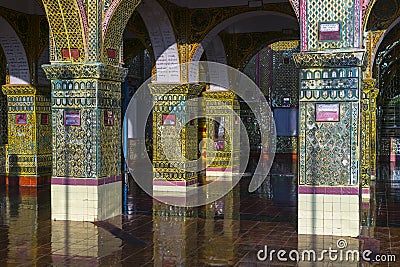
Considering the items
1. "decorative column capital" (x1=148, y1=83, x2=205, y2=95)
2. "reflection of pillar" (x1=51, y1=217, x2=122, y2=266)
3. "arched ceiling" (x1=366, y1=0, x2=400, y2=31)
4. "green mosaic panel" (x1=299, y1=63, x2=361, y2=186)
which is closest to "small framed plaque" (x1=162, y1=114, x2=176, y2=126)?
"decorative column capital" (x1=148, y1=83, x2=205, y2=95)

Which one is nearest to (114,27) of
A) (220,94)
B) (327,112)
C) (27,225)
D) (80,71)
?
(80,71)

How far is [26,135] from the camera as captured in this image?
34.8 feet

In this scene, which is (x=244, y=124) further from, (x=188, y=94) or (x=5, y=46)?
(x=5, y=46)

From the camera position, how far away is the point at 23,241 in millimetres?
5922

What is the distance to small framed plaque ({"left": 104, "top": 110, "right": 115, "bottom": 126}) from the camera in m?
7.34

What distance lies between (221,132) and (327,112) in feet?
21.9

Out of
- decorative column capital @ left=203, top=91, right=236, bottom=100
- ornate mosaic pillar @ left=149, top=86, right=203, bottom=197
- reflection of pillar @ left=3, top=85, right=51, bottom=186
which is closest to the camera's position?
ornate mosaic pillar @ left=149, top=86, right=203, bottom=197

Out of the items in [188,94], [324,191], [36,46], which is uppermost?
[36,46]

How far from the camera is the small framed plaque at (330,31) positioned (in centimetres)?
612

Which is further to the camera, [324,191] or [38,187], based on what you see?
[38,187]

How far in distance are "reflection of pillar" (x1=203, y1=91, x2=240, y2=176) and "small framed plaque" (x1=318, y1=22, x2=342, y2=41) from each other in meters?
6.27

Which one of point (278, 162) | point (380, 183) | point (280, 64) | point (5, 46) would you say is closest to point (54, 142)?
point (5, 46)

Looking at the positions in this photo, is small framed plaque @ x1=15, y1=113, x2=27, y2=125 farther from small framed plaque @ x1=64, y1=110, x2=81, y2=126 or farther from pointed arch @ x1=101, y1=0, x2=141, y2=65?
pointed arch @ x1=101, y1=0, x2=141, y2=65

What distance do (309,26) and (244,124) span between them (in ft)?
41.7
